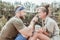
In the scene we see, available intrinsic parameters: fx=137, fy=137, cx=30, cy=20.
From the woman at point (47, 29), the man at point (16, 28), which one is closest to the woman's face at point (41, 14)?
the woman at point (47, 29)

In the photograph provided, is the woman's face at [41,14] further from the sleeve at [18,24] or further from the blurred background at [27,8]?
the sleeve at [18,24]

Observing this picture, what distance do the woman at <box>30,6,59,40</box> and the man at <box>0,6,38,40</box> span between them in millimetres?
91

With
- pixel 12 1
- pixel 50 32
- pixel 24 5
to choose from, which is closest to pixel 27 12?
pixel 24 5

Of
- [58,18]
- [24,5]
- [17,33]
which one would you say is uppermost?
[24,5]

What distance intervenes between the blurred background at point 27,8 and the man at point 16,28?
4cm

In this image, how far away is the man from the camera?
4.42ft

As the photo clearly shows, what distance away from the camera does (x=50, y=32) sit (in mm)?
1386

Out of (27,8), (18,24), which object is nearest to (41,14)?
(27,8)

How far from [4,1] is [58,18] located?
0.58 meters

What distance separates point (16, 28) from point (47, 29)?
312mm

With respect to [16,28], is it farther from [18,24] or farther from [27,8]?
[27,8]

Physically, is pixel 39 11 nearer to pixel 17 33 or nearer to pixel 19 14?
pixel 19 14

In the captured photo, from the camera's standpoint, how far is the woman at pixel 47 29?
1.37 m

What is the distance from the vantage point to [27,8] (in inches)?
55.3
